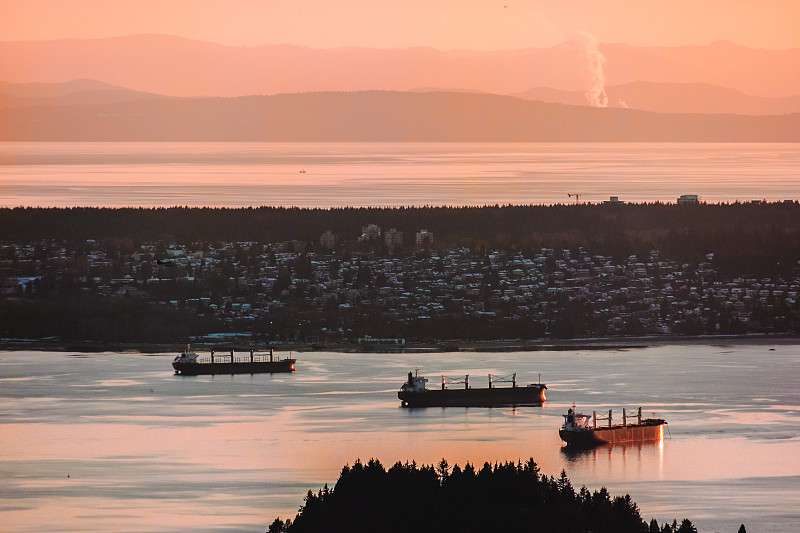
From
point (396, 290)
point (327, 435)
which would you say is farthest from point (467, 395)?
point (396, 290)

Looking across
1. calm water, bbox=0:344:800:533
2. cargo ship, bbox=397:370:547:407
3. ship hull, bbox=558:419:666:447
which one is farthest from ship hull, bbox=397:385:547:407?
ship hull, bbox=558:419:666:447

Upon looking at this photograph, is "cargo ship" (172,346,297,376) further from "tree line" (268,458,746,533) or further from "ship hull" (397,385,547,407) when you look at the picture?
"tree line" (268,458,746,533)

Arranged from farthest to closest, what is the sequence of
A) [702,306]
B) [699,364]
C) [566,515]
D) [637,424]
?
[702,306] < [699,364] < [637,424] < [566,515]

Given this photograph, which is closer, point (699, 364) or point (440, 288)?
point (699, 364)

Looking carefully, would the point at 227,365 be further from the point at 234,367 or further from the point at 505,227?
the point at 505,227

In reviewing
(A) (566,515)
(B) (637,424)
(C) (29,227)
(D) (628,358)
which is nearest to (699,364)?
(D) (628,358)

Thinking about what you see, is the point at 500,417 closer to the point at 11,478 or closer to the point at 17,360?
the point at 11,478

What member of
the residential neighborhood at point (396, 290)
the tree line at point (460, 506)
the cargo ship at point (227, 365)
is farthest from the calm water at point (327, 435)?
the residential neighborhood at point (396, 290)
